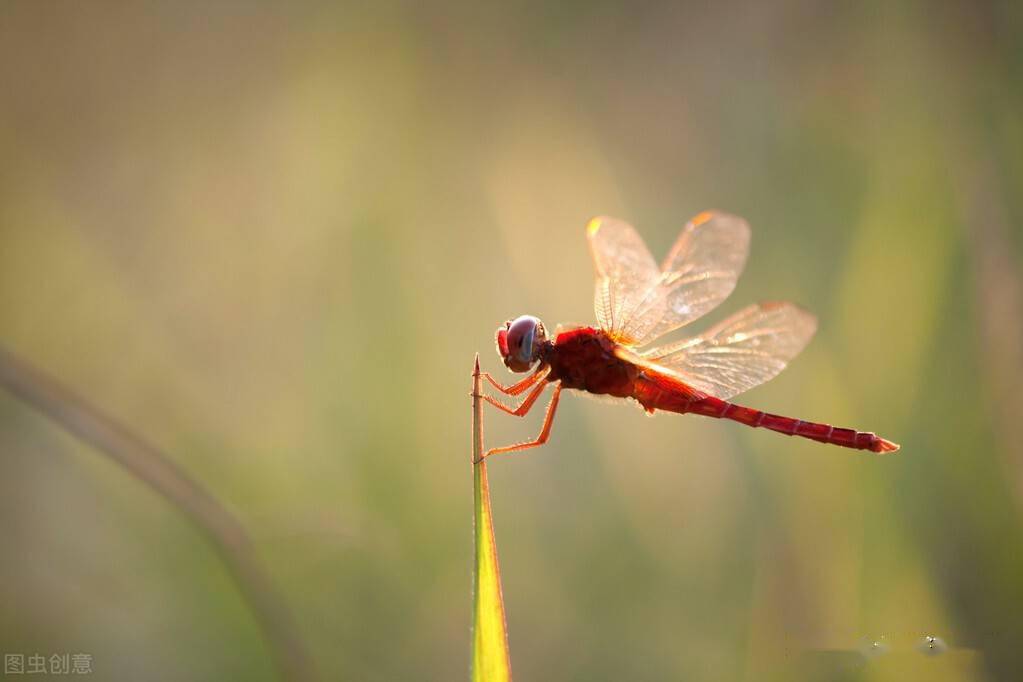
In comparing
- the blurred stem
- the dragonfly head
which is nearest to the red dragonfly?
the dragonfly head

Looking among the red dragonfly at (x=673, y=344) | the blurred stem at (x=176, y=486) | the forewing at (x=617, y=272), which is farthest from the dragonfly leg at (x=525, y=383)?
the blurred stem at (x=176, y=486)

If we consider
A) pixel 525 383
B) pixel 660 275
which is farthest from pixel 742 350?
pixel 525 383

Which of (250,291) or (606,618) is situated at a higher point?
(250,291)

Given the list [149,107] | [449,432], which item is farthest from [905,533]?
[149,107]

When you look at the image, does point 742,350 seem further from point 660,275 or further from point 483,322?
point 483,322

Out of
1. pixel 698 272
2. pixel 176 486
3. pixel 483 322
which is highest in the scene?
pixel 483 322

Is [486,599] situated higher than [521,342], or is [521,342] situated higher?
[521,342]

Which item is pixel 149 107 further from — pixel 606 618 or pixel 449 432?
pixel 606 618
